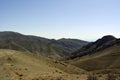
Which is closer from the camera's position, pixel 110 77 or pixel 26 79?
pixel 110 77

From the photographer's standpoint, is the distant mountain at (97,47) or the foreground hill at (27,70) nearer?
the foreground hill at (27,70)

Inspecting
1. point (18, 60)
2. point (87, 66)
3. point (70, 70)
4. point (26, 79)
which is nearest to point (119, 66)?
point (87, 66)

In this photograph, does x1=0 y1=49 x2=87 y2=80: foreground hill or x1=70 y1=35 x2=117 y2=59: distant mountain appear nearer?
x1=0 y1=49 x2=87 y2=80: foreground hill

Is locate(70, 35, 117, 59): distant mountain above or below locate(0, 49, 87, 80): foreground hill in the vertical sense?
above

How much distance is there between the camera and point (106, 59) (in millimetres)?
82500

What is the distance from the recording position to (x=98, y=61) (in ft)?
265

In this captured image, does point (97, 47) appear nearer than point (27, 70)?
No

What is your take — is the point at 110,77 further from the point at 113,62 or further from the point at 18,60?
the point at 113,62

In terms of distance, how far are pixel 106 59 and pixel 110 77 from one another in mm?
61986

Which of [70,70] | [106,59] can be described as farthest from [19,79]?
[106,59]

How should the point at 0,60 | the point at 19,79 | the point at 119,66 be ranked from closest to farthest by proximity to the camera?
the point at 19,79 → the point at 0,60 → the point at 119,66

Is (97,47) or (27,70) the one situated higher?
(97,47)

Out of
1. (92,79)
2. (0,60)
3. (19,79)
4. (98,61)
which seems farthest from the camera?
(98,61)

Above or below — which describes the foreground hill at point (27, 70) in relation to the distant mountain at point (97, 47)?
below
